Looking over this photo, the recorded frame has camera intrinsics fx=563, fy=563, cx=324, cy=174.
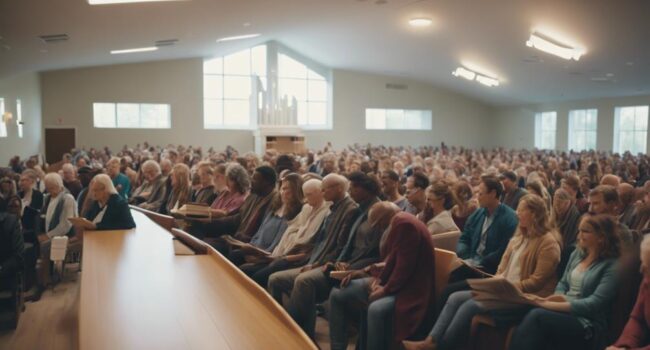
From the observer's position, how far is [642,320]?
9.10 ft

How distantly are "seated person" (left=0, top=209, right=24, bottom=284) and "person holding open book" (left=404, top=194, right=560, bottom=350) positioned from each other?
355cm

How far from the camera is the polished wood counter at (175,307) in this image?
2.24m

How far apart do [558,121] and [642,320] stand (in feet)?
75.2

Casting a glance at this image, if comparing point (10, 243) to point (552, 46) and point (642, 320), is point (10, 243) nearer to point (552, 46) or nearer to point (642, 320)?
point (642, 320)

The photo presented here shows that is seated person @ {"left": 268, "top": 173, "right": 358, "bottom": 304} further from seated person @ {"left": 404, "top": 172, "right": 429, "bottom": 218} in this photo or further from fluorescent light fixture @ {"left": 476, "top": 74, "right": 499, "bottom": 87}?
fluorescent light fixture @ {"left": 476, "top": 74, "right": 499, "bottom": 87}

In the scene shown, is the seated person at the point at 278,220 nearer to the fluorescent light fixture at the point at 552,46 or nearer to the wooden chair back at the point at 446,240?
the wooden chair back at the point at 446,240

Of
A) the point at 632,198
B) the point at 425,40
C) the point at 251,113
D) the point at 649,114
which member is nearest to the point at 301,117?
the point at 251,113

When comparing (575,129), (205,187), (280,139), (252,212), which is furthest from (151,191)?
(575,129)

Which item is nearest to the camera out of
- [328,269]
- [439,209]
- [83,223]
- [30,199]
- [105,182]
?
[328,269]

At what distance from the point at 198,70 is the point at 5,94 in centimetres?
851

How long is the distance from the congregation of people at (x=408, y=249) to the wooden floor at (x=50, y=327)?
0.69ft

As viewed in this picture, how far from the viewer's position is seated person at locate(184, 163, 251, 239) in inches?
224

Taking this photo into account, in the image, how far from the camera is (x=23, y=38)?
1077cm

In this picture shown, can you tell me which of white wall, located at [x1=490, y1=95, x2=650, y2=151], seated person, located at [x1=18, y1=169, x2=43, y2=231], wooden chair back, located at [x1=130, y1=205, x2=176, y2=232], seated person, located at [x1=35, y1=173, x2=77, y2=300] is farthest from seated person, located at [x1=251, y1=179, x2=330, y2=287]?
white wall, located at [x1=490, y1=95, x2=650, y2=151]
